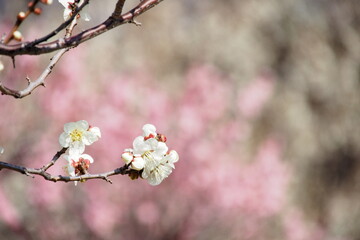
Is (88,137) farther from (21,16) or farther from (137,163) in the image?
(21,16)

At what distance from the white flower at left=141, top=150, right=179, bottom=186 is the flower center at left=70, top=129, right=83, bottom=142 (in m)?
0.19

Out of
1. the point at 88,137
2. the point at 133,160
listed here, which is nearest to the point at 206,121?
the point at 88,137

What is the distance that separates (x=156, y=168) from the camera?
127cm

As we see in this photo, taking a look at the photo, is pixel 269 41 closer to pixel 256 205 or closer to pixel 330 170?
pixel 330 170

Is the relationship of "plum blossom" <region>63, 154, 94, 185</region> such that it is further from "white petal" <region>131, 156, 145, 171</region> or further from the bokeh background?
the bokeh background

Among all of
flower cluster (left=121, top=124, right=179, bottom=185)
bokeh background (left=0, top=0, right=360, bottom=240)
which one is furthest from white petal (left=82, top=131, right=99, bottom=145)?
bokeh background (left=0, top=0, right=360, bottom=240)

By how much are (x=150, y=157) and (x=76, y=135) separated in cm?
21

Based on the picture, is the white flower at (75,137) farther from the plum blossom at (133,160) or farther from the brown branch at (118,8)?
the brown branch at (118,8)

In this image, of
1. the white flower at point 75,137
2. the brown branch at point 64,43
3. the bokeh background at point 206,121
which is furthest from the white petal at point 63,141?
the bokeh background at point 206,121

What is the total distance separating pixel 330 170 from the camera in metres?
8.14

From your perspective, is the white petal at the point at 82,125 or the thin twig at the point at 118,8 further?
the white petal at the point at 82,125

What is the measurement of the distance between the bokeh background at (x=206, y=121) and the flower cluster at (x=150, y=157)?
2.77 m

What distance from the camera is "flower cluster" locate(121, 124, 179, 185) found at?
124 cm

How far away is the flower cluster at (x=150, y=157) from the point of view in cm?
124
